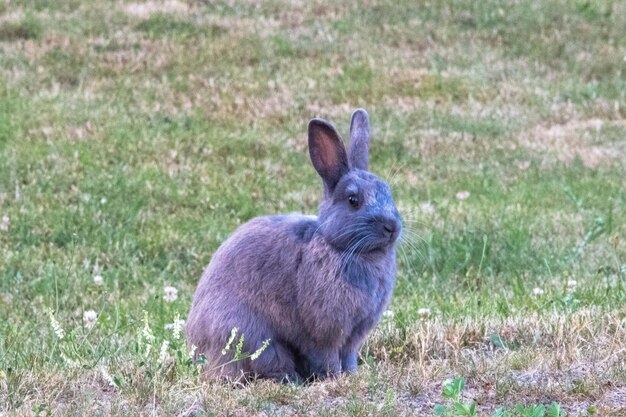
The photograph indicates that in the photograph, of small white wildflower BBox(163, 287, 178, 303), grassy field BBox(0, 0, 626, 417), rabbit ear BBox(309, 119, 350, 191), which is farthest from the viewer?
small white wildflower BBox(163, 287, 178, 303)

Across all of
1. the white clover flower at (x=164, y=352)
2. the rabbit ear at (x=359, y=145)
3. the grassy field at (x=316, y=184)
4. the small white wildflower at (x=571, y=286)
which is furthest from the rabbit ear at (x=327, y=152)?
the small white wildflower at (x=571, y=286)

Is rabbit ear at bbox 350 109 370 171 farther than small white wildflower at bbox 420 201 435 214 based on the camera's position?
No

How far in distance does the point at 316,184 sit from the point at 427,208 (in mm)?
1470

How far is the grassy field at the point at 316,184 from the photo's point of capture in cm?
449

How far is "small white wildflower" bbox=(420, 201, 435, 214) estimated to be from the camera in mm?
9859

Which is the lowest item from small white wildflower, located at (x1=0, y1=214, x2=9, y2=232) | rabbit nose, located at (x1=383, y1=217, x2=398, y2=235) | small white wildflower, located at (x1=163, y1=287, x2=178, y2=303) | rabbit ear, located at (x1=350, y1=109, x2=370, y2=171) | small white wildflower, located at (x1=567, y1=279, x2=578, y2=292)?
small white wildflower, located at (x1=0, y1=214, x2=9, y2=232)

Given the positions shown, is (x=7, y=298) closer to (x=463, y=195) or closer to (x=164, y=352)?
(x=164, y=352)

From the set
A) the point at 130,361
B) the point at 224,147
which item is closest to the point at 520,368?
the point at 130,361

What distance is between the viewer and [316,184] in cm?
1105

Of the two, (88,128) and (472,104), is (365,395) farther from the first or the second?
(472,104)

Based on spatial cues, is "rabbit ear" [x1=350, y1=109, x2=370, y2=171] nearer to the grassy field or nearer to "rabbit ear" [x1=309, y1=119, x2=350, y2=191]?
"rabbit ear" [x1=309, y1=119, x2=350, y2=191]

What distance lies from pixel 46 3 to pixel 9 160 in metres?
6.88

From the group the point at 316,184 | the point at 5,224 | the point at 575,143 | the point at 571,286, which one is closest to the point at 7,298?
the point at 5,224

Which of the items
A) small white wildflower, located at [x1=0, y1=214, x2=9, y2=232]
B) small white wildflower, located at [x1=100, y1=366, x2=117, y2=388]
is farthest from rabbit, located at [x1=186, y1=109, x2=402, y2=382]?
small white wildflower, located at [x1=0, y1=214, x2=9, y2=232]
